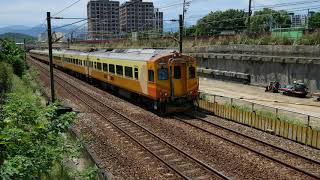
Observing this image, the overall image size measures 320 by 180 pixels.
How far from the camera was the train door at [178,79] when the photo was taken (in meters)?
19.7

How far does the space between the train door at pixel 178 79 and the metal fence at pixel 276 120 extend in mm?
1860

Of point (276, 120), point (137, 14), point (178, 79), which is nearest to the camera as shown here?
point (276, 120)

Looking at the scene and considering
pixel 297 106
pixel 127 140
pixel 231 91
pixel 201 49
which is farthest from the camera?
pixel 201 49

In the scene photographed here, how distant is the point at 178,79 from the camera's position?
19922 mm

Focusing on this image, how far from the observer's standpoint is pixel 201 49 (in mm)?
43688

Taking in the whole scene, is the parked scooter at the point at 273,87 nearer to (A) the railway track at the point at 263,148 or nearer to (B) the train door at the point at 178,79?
(B) the train door at the point at 178,79

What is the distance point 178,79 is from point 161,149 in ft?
21.1

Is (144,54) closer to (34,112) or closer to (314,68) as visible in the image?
(34,112)

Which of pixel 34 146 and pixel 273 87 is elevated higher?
pixel 34 146

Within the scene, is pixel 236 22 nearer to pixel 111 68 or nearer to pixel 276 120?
pixel 111 68

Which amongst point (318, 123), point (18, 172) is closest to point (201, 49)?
point (318, 123)

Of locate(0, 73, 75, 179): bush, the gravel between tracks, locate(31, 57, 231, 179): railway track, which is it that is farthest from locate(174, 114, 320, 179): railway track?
locate(0, 73, 75, 179): bush

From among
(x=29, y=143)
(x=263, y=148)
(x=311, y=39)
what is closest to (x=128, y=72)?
(x=263, y=148)

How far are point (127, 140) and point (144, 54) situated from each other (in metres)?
7.16
